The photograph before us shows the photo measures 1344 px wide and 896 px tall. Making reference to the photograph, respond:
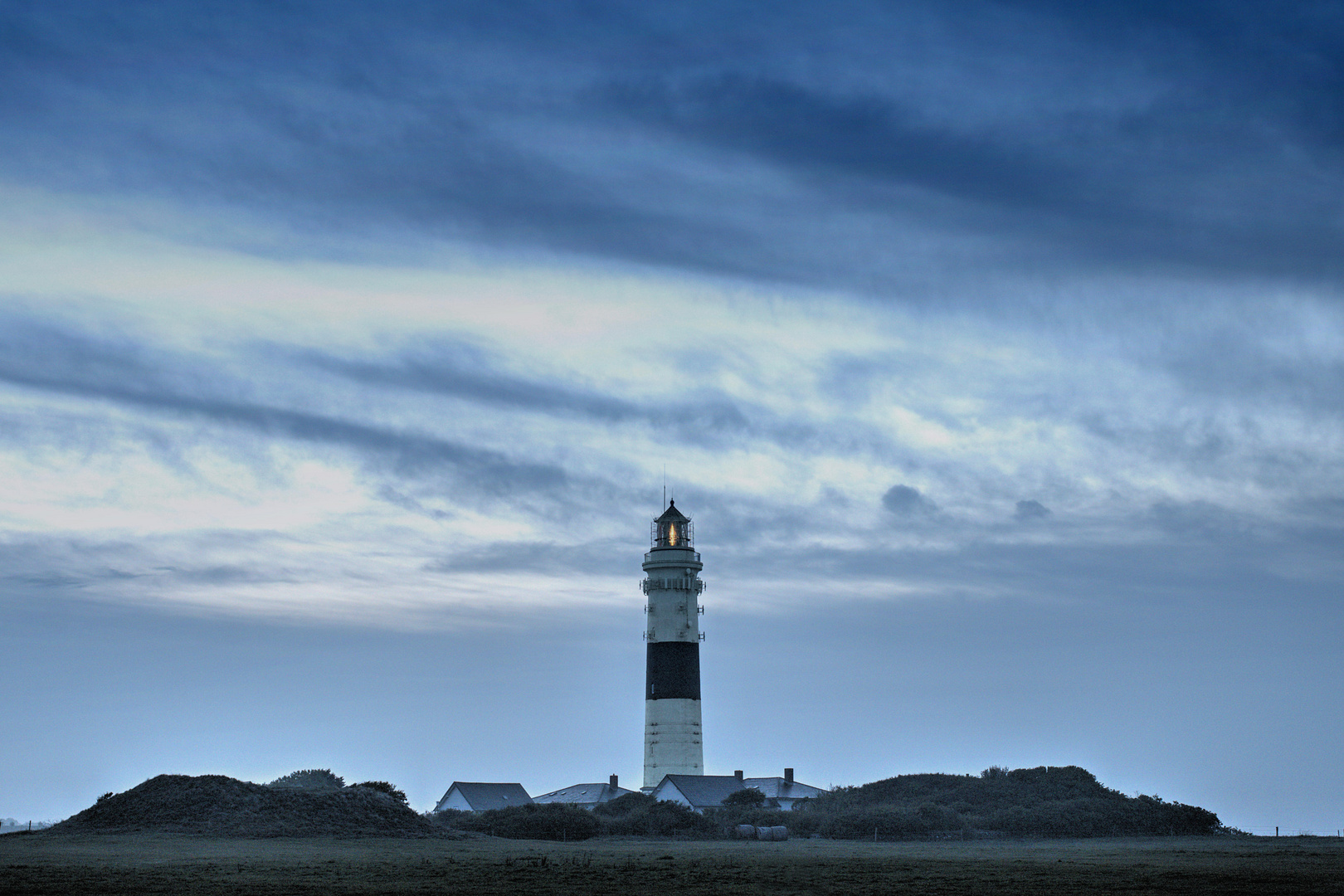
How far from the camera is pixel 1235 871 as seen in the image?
41.9 m

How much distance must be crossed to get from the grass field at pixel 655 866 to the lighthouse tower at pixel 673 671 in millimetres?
15148

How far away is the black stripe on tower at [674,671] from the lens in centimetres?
7525

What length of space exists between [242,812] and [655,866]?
2435cm

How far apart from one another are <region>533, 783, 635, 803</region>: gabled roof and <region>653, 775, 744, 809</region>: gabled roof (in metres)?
5.22

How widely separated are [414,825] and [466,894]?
2902 cm

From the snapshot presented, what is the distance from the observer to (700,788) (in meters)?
74.0

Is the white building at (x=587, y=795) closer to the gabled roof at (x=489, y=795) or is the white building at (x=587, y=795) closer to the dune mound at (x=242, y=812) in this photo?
the gabled roof at (x=489, y=795)

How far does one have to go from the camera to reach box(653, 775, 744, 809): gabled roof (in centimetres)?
7262

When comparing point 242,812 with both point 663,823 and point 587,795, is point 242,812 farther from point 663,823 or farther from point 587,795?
point 587,795

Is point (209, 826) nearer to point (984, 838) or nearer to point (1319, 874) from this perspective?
point (984, 838)

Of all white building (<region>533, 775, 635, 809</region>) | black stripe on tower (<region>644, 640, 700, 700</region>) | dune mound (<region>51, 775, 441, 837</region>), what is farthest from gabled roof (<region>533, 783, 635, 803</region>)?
dune mound (<region>51, 775, 441, 837</region>)

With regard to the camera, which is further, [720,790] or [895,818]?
[720,790]

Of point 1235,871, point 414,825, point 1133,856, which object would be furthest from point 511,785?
point 1235,871

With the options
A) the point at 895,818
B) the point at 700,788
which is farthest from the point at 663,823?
the point at 895,818
